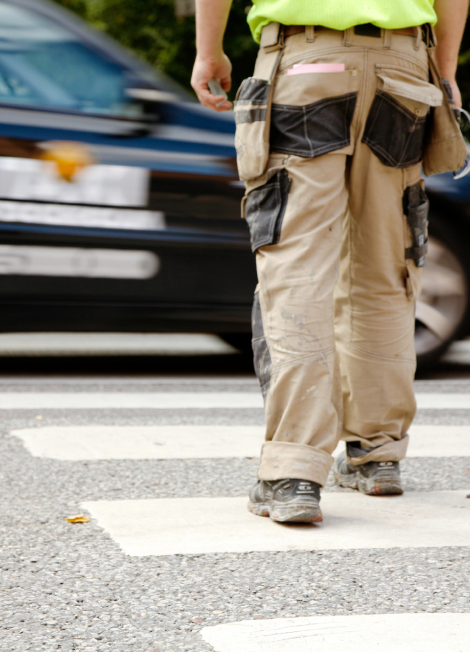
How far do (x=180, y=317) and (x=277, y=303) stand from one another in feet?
7.99

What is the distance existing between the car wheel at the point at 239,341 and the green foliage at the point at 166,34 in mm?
12215

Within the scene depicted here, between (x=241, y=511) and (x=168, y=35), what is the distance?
19.3 meters

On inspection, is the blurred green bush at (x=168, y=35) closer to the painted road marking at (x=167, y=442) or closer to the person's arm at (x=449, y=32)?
the painted road marking at (x=167, y=442)

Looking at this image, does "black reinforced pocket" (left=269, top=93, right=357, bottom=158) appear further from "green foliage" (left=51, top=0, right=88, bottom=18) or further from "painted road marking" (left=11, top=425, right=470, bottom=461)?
"green foliage" (left=51, top=0, right=88, bottom=18)

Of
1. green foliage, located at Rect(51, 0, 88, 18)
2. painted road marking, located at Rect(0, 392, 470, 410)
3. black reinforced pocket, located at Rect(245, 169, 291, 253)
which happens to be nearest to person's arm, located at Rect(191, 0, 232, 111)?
black reinforced pocket, located at Rect(245, 169, 291, 253)

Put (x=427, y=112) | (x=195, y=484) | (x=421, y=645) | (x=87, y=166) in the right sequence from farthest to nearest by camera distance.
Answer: (x=87, y=166), (x=195, y=484), (x=427, y=112), (x=421, y=645)

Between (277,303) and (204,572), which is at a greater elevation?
(277,303)

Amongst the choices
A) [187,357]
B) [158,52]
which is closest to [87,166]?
[187,357]

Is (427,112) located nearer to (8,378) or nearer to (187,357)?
(8,378)

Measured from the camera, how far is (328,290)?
2.72 metres

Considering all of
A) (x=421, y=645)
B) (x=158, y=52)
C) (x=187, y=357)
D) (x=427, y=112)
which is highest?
(x=427, y=112)

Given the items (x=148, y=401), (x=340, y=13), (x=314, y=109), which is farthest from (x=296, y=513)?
(x=148, y=401)

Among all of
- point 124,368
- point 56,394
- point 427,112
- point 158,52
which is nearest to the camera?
point 427,112

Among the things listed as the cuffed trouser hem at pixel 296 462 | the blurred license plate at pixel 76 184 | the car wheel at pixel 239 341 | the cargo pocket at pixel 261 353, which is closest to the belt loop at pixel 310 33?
the cargo pocket at pixel 261 353
